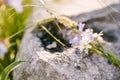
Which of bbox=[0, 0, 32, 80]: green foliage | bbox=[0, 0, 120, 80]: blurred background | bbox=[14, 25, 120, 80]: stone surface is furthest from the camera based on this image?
bbox=[0, 0, 32, 80]: green foliage

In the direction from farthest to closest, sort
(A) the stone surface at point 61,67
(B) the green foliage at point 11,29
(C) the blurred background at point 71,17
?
(B) the green foliage at point 11,29, (C) the blurred background at point 71,17, (A) the stone surface at point 61,67

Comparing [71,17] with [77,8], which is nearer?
[71,17]

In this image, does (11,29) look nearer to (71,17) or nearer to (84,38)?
(71,17)

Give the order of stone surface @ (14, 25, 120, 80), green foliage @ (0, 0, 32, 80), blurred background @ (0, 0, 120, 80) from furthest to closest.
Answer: green foliage @ (0, 0, 32, 80) < blurred background @ (0, 0, 120, 80) < stone surface @ (14, 25, 120, 80)

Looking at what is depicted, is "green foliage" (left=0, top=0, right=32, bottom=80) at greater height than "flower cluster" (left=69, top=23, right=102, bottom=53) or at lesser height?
lesser

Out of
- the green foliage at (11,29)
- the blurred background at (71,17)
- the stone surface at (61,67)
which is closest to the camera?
the stone surface at (61,67)

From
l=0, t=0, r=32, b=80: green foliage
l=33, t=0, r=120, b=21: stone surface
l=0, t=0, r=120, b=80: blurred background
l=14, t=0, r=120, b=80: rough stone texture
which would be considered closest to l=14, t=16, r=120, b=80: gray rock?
l=14, t=0, r=120, b=80: rough stone texture

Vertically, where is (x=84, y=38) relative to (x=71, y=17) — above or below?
above

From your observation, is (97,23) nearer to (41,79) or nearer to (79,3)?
(79,3)

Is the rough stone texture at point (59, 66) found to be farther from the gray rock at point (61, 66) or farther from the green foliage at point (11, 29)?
the green foliage at point (11, 29)

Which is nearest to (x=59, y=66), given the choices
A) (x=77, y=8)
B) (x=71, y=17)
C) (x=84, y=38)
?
(x=84, y=38)

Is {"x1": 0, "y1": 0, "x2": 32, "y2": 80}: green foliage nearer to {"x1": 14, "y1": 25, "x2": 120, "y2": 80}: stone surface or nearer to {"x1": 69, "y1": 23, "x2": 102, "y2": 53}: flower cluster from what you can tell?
{"x1": 14, "y1": 25, "x2": 120, "y2": 80}: stone surface

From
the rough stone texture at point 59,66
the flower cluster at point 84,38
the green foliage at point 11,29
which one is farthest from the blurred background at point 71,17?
the flower cluster at point 84,38
